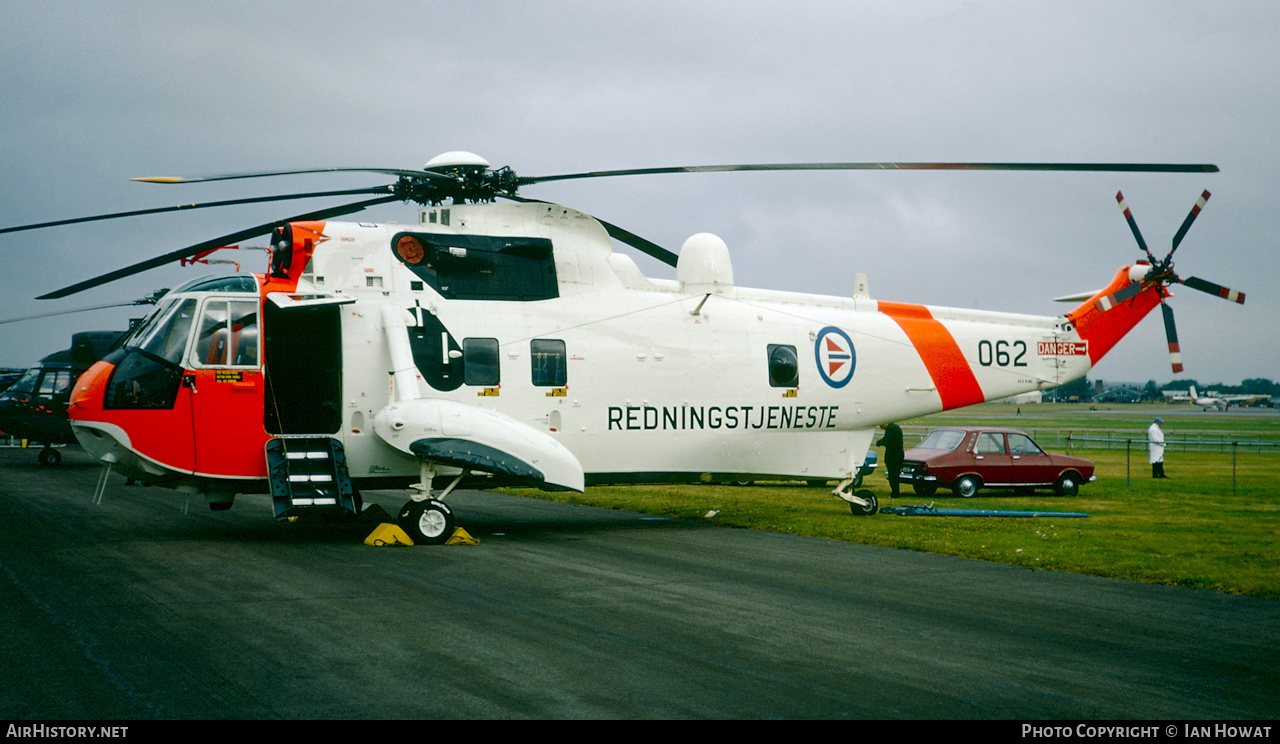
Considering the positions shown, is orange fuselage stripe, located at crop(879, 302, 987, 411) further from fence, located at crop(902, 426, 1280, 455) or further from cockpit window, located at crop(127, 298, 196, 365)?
fence, located at crop(902, 426, 1280, 455)

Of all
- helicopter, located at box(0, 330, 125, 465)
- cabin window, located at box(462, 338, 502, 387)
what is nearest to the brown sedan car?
cabin window, located at box(462, 338, 502, 387)

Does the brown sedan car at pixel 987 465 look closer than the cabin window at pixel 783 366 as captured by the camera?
No

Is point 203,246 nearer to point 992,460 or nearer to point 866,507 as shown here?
point 866,507

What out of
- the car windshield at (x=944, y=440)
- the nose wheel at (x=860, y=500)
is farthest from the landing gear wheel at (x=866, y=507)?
the car windshield at (x=944, y=440)

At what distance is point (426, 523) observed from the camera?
44.5 ft

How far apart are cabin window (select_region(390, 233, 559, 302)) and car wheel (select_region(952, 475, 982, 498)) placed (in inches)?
487

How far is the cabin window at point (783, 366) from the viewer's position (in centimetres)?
1692

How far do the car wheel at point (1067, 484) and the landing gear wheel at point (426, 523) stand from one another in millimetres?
16627

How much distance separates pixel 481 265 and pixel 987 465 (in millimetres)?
14294

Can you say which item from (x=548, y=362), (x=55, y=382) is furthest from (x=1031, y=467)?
(x=55, y=382)

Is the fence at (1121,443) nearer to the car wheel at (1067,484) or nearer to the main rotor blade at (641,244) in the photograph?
the car wheel at (1067,484)

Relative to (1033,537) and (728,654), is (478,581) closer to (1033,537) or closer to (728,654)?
(728,654)

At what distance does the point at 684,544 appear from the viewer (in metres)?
14.1
